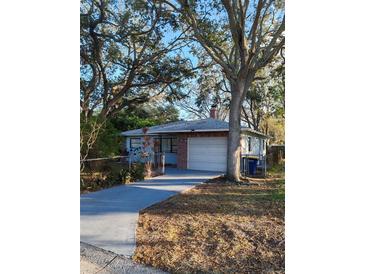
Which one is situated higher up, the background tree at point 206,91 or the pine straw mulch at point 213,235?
the background tree at point 206,91

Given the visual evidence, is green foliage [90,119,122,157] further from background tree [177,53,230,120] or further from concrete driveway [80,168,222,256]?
background tree [177,53,230,120]

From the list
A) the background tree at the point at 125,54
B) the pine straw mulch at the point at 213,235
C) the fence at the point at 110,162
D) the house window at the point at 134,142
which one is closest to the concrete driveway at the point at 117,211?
the pine straw mulch at the point at 213,235

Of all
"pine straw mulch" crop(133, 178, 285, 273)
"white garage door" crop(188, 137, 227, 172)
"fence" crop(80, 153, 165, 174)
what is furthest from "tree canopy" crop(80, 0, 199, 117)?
"pine straw mulch" crop(133, 178, 285, 273)

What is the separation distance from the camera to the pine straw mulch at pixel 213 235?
3.04 metres

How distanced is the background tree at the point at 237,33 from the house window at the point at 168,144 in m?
7.06

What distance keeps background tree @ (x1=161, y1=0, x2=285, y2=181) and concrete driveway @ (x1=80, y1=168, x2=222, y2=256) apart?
121 inches

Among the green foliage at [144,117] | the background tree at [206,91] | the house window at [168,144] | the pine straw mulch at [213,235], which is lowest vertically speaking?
the pine straw mulch at [213,235]

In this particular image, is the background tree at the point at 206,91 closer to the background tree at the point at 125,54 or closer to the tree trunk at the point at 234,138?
the background tree at the point at 125,54

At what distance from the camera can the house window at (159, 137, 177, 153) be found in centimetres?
1627

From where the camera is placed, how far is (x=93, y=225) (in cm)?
446

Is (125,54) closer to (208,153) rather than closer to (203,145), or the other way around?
(203,145)
